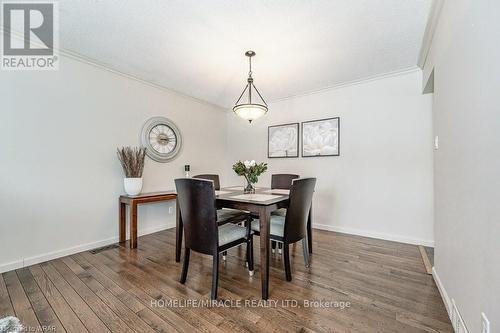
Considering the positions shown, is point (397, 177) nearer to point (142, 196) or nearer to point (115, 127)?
point (142, 196)

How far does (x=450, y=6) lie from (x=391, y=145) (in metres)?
1.84

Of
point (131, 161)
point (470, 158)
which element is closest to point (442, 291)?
point (470, 158)

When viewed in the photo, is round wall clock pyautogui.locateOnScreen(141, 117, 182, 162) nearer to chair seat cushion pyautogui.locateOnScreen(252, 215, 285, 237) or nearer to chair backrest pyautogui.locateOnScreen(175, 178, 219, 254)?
chair backrest pyautogui.locateOnScreen(175, 178, 219, 254)

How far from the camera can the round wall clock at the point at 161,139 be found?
3391 mm

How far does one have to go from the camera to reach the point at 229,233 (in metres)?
1.94

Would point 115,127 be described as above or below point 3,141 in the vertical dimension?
above

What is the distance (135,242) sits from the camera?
285 cm

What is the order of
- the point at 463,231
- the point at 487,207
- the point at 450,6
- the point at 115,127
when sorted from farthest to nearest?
the point at 115,127, the point at 450,6, the point at 463,231, the point at 487,207

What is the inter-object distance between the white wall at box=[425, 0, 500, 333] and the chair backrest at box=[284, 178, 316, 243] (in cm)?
103

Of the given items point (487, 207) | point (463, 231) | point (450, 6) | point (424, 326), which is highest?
point (450, 6)

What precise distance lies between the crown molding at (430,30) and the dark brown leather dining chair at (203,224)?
94.8 inches

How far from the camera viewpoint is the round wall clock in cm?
339

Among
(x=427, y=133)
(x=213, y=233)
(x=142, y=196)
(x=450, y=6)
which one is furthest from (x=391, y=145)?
(x=142, y=196)

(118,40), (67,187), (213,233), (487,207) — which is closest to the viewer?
(487,207)
